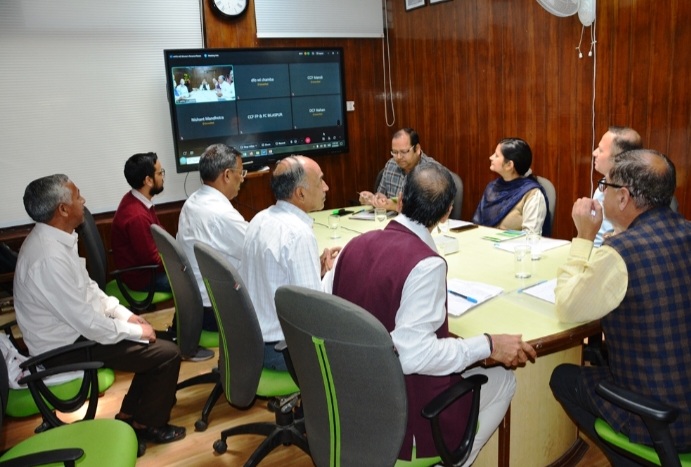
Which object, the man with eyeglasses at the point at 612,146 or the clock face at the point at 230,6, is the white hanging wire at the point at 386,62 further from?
the man with eyeglasses at the point at 612,146

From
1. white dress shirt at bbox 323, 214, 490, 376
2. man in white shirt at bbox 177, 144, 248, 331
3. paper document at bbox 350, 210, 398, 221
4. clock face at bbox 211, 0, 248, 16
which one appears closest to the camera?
white dress shirt at bbox 323, 214, 490, 376

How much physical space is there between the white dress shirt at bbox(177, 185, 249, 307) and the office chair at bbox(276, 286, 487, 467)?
132cm

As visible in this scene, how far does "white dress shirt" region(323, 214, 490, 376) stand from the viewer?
1.65 m

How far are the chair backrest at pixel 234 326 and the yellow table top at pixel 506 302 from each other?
73 cm

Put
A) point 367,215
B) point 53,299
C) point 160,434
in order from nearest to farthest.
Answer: point 53,299
point 160,434
point 367,215

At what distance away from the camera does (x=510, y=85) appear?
14.7ft

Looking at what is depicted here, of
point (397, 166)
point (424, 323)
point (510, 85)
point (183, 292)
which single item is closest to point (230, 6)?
point (397, 166)

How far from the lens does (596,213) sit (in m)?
2.13

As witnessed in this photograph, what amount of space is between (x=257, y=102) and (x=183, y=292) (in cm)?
262

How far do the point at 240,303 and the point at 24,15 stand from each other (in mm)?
3320

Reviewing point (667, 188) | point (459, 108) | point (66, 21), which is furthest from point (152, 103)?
point (667, 188)

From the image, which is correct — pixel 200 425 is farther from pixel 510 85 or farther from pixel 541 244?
pixel 510 85

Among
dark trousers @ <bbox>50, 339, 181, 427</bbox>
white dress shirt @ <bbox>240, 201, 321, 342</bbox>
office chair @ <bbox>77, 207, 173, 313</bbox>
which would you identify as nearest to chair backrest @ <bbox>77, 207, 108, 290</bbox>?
office chair @ <bbox>77, 207, 173, 313</bbox>

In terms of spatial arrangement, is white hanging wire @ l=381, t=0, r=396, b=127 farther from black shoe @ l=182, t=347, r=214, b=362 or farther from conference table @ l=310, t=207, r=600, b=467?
conference table @ l=310, t=207, r=600, b=467
